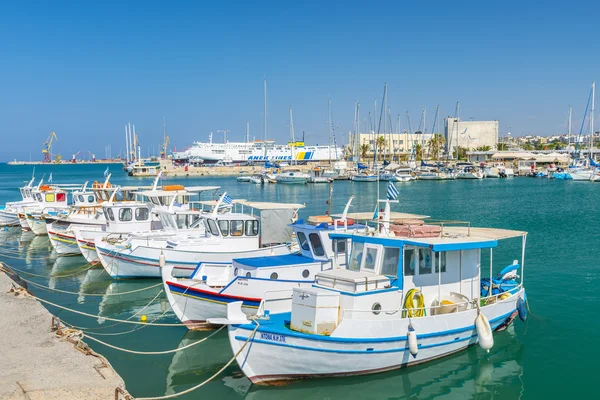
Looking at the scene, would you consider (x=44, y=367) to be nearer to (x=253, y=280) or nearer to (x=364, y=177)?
(x=253, y=280)

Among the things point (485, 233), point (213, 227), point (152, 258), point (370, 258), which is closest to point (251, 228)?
point (213, 227)

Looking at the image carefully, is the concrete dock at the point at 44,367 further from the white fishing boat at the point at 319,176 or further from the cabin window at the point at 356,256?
the white fishing boat at the point at 319,176

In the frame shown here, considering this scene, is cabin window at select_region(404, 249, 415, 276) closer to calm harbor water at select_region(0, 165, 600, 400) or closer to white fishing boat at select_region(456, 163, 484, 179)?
calm harbor water at select_region(0, 165, 600, 400)

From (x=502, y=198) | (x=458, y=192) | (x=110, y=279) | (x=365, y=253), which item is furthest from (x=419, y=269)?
(x=458, y=192)

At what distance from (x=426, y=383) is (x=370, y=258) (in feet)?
11.6

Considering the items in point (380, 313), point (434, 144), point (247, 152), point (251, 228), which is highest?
point (434, 144)

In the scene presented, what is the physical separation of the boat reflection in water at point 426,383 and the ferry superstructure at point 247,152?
6116 inches

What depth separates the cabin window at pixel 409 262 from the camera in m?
15.3

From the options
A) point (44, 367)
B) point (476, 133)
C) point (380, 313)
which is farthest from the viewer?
point (476, 133)

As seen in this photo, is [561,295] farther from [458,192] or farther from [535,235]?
[458,192]

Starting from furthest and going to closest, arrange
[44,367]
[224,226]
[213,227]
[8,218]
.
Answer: [8,218] → [213,227] → [224,226] → [44,367]

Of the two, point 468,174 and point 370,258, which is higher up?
point 370,258

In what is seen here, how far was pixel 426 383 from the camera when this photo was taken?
14.6 m

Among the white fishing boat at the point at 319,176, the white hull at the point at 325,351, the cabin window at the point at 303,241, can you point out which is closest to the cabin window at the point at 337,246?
the cabin window at the point at 303,241
